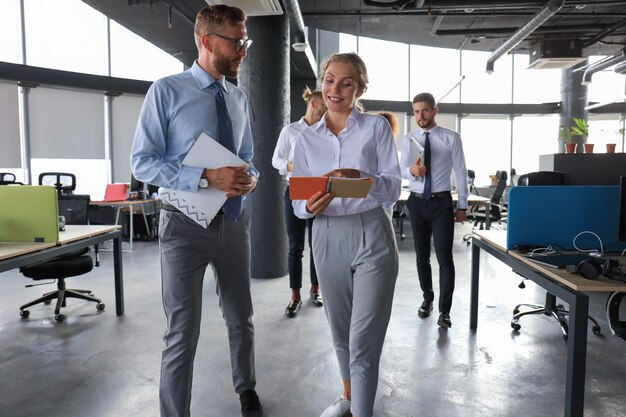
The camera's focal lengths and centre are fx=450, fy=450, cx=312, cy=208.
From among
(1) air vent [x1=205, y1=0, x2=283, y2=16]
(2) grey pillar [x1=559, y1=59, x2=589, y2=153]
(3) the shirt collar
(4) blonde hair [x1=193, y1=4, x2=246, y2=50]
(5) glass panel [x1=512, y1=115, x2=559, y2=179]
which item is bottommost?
(3) the shirt collar

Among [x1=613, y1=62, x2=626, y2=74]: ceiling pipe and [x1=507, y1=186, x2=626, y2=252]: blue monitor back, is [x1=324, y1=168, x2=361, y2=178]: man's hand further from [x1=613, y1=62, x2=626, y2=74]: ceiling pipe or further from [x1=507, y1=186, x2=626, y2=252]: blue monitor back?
[x1=613, y1=62, x2=626, y2=74]: ceiling pipe

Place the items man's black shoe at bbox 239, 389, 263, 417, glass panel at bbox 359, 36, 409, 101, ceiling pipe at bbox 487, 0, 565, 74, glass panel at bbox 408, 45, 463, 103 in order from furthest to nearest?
glass panel at bbox 408, 45, 463, 103 < glass panel at bbox 359, 36, 409, 101 < ceiling pipe at bbox 487, 0, 565, 74 < man's black shoe at bbox 239, 389, 263, 417

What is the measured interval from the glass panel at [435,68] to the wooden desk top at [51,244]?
999 centimetres

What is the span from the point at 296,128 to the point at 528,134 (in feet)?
38.2

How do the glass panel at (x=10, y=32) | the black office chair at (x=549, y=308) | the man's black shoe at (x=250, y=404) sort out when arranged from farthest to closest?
1. the glass panel at (x=10, y=32)
2. the black office chair at (x=549, y=308)
3. the man's black shoe at (x=250, y=404)

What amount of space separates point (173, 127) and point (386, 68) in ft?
36.8

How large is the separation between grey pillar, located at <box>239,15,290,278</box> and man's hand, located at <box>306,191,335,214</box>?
3.31 metres

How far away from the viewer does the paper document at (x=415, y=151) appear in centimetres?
363

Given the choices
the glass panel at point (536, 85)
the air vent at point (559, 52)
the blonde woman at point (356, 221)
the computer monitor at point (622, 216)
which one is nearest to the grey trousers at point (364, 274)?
the blonde woman at point (356, 221)

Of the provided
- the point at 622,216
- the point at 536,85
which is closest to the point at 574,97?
the point at 536,85

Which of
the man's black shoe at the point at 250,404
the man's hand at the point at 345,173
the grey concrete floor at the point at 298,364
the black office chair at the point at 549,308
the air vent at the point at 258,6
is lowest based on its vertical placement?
the grey concrete floor at the point at 298,364

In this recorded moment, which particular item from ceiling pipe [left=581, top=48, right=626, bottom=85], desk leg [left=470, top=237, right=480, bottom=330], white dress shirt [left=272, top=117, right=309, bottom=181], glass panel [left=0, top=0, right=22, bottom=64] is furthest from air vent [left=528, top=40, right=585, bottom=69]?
glass panel [left=0, top=0, right=22, bottom=64]

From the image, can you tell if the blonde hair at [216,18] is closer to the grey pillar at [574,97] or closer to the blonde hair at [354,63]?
the blonde hair at [354,63]

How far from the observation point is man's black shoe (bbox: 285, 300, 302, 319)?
3748mm
